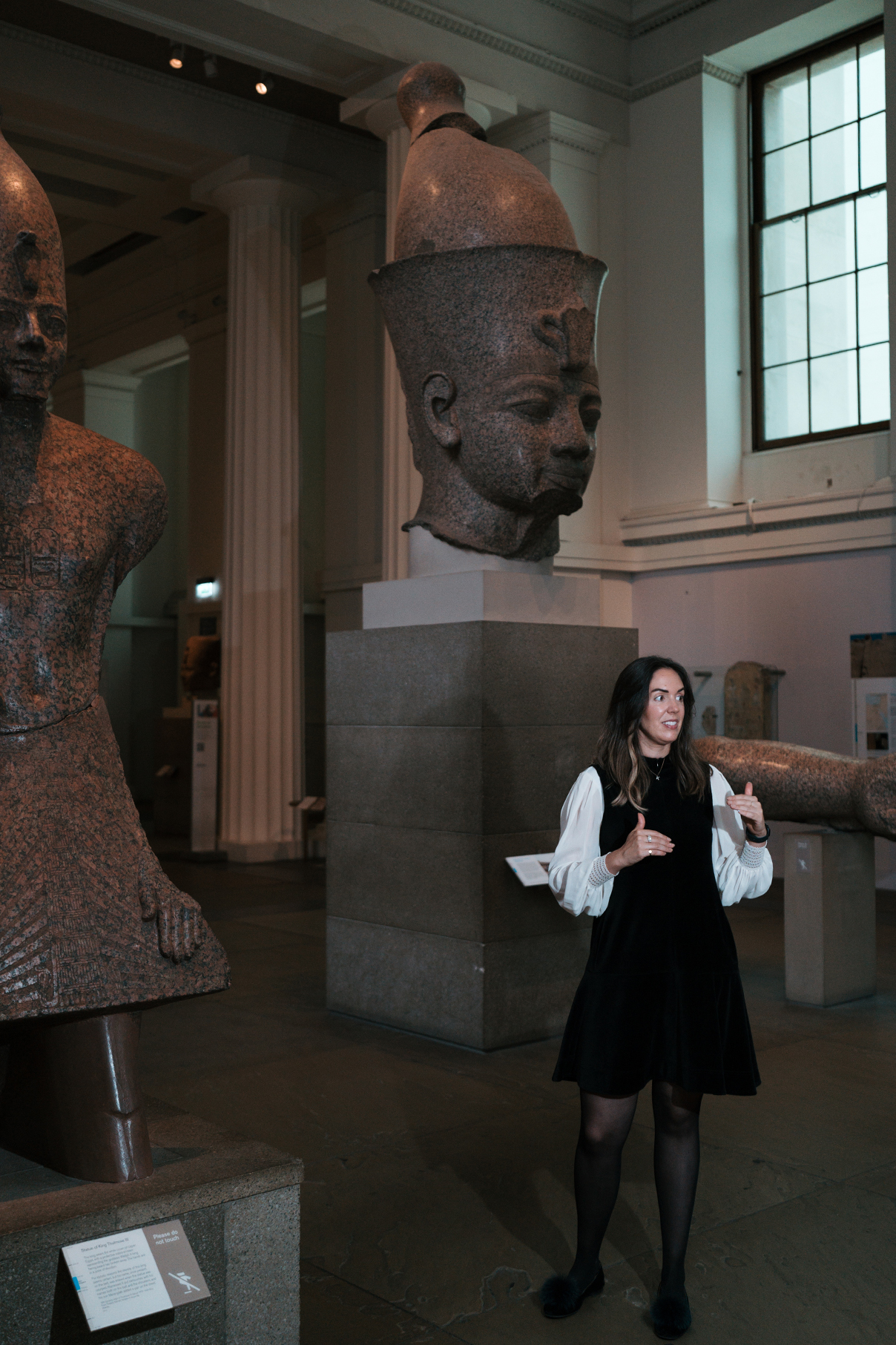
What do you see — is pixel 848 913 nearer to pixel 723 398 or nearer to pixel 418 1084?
pixel 418 1084

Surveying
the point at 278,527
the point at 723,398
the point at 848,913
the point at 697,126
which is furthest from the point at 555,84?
the point at 848,913

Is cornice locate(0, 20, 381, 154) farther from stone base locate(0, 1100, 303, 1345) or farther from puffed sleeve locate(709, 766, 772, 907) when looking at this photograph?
stone base locate(0, 1100, 303, 1345)

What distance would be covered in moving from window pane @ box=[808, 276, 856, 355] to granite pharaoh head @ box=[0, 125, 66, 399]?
9605 millimetres

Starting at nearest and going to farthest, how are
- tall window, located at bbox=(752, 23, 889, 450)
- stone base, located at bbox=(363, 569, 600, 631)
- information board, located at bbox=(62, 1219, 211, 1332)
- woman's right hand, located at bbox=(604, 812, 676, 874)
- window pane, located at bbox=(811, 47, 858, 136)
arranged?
information board, located at bbox=(62, 1219, 211, 1332) < woman's right hand, located at bbox=(604, 812, 676, 874) < stone base, located at bbox=(363, 569, 600, 631) < tall window, located at bbox=(752, 23, 889, 450) < window pane, located at bbox=(811, 47, 858, 136)

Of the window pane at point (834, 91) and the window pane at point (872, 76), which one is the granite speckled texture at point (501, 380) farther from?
the window pane at point (834, 91)

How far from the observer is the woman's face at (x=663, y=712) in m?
2.95

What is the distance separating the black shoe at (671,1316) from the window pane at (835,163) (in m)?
10.3

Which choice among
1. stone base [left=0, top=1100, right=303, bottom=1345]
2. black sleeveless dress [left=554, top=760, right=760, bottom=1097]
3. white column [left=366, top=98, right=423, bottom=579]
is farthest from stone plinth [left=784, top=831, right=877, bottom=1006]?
white column [left=366, top=98, right=423, bottom=579]

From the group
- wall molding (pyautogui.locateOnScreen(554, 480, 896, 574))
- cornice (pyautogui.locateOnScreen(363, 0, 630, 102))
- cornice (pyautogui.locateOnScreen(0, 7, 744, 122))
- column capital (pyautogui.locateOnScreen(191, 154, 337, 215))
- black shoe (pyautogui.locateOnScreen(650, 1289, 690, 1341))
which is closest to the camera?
black shoe (pyautogui.locateOnScreen(650, 1289, 690, 1341))

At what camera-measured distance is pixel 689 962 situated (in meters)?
2.88

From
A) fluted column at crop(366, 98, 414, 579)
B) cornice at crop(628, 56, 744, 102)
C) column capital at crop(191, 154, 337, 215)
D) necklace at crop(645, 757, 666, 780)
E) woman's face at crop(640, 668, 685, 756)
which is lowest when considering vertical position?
necklace at crop(645, 757, 666, 780)

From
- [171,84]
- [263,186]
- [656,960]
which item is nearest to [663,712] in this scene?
[656,960]

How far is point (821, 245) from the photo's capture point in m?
11.2

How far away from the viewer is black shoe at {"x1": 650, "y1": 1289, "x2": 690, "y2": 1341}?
285 cm
